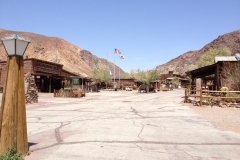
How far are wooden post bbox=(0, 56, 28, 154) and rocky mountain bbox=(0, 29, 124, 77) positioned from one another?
250ft

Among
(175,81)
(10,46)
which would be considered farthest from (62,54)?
(10,46)

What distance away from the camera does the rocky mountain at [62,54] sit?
85.7 m

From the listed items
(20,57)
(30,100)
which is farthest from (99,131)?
(30,100)

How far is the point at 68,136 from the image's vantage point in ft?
20.5

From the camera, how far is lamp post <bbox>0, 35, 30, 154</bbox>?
173 inches

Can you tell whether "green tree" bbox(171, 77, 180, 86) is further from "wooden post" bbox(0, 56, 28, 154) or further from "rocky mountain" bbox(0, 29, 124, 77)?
"wooden post" bbox(0, 56, 28, 154)

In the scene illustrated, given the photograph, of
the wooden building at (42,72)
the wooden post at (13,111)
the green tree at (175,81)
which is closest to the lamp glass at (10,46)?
the wooden post at (13,111)

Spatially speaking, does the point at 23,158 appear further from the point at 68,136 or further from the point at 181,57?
the point at 181,57

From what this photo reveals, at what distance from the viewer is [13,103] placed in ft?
14.8

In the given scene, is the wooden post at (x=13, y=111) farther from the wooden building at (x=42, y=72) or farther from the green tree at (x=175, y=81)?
the green tree at (x=175, y=81)

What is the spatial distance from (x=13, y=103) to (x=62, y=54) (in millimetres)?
92852

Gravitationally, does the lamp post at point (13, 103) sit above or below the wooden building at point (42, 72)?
below

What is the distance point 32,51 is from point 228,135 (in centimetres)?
9252

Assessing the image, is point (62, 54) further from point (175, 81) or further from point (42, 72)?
point (42, 72)
